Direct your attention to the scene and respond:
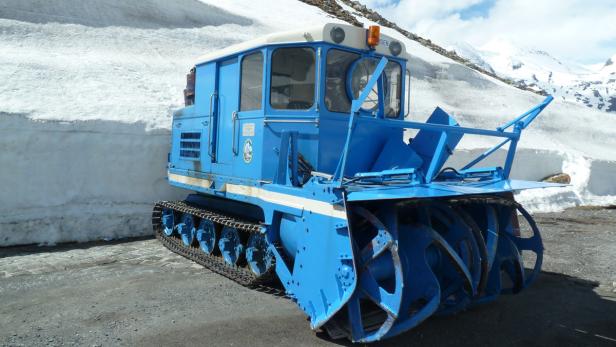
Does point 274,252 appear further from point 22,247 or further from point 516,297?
point 22,247

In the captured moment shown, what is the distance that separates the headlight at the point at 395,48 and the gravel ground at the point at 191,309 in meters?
3.15

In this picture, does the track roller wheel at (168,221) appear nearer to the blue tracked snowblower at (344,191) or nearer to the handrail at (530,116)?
the blue tracked snowblower at (344,191)

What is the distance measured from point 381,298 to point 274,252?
155 centimetres

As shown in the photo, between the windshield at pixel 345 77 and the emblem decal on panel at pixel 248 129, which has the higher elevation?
the windshield at pixel 345 77

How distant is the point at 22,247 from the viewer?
7934 millimetres

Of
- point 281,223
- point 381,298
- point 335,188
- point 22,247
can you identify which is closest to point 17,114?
point 22,247

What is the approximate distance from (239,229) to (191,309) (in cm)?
133

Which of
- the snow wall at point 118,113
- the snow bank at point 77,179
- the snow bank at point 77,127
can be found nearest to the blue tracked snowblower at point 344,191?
the snow bank at point 77,179

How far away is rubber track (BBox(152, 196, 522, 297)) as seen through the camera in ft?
15.3

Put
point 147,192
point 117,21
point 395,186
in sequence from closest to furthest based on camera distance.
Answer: point 395,186 → point 147,192 → point 117,21

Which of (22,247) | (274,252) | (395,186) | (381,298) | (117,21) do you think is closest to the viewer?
(381,298)

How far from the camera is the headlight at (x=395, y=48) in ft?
19.8

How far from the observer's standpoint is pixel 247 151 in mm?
5961

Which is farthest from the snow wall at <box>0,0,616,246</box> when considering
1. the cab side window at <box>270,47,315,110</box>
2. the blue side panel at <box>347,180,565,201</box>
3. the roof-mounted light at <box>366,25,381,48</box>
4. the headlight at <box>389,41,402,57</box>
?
the blue side panel at <box>347,180,565,201</box>
